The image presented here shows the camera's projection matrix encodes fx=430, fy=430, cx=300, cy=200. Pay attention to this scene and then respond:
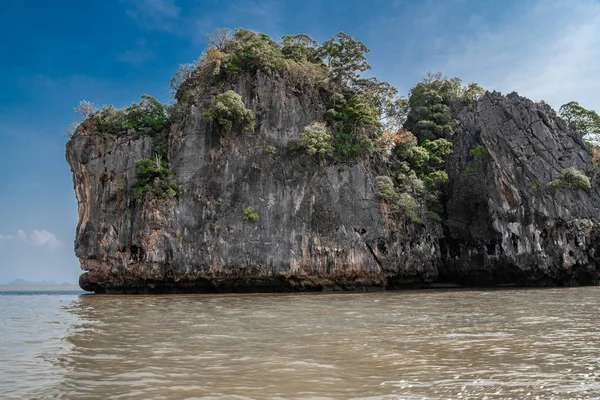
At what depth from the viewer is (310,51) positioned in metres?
32.0

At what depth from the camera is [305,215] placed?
25.5m

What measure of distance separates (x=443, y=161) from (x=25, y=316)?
86.3ft

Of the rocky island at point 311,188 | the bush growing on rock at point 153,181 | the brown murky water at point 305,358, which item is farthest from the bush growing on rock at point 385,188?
the brown murky water at point 305,358

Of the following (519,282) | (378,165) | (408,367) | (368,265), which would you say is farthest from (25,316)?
(519,282)

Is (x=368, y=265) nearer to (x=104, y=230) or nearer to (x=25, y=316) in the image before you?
(x=104, y=230)

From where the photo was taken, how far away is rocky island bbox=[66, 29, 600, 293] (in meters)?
24.4

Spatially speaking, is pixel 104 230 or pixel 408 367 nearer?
pixel 408 367

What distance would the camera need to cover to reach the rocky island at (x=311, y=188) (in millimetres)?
24359

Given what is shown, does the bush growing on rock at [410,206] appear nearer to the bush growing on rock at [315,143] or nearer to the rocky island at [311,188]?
the rocky island at [311,188]

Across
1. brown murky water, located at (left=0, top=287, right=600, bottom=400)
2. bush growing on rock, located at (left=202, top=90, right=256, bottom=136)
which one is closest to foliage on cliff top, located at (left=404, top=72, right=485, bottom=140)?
bush growing on rock, located at (left=202, top=90, right=256, bottom=136)

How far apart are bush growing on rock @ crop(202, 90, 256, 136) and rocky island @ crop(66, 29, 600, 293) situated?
9cm

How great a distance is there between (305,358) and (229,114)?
2074cm

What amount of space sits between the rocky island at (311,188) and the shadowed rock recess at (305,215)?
8 centimetres

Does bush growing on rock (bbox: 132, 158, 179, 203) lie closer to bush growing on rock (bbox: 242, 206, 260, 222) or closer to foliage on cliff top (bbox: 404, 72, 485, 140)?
bush growing on rock (bbox: 242, 206, 260, 222)
